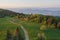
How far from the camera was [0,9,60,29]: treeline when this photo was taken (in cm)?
168

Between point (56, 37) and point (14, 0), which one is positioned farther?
point (14, 0)

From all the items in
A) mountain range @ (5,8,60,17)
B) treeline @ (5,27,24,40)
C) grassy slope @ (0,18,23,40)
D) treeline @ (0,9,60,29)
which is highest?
mountain range @ (5,8,60,17)

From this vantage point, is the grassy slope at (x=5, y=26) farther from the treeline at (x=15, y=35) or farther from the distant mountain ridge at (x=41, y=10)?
the distant mountain ridge at (x=41, y=10)

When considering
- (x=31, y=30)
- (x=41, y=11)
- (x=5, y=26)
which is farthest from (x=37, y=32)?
(x=5, y=26)

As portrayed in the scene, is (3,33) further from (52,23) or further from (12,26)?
(52,23)

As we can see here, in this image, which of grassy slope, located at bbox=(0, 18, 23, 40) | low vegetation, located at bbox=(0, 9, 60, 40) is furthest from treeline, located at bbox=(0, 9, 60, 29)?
grassy slope, located at bbox=(0, 18, 23, 40)

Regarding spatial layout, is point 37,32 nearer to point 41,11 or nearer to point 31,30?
point 31,30

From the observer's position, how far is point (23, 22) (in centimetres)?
171

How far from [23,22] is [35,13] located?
182mm

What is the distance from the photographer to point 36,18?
1.71m

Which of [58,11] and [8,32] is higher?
[58,11]

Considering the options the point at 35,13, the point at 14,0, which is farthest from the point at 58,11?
the point at 14,0

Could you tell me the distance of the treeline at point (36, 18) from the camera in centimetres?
168

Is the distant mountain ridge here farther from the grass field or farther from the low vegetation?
the grass field
